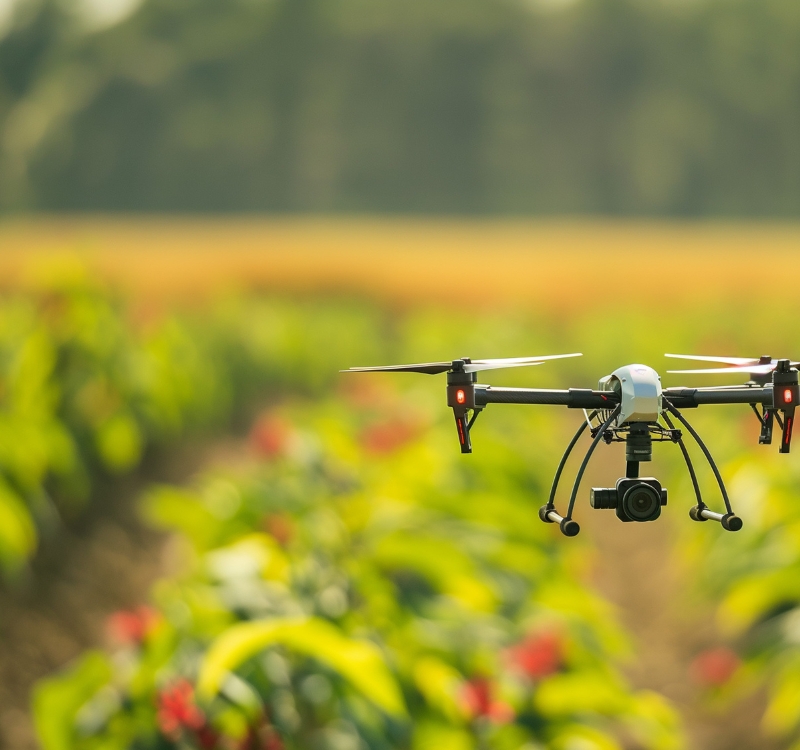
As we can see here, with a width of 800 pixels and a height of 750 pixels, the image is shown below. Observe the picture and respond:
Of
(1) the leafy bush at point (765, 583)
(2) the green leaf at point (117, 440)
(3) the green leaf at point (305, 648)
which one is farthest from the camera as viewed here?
(2) the green leaf at point (117, 440)

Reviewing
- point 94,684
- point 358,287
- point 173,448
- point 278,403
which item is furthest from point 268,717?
point 358,287

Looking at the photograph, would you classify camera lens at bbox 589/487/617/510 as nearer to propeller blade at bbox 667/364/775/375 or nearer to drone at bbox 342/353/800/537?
drone at bbox 342/353/800/537

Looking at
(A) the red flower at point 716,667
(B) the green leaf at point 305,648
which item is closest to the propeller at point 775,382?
(B) the green leaf at point 305,648

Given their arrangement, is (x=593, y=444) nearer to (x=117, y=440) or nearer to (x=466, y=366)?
(x=466, y=366)

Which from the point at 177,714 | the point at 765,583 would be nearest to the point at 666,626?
the point at 765,583

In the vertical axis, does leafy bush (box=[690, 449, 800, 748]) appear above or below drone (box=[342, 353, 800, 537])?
below

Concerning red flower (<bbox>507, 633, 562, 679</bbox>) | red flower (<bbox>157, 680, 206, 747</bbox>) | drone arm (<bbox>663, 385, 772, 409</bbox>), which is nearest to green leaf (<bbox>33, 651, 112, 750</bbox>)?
red flower (<bbox>157, 680, 206, 747</bbox>)

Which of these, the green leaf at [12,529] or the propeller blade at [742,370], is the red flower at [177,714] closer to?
the propeller blade at [742,370]
